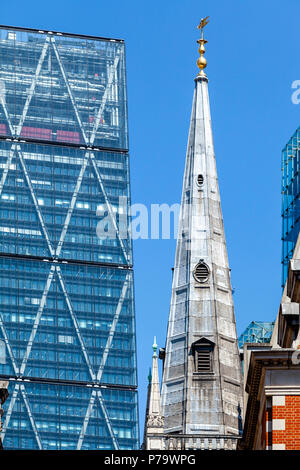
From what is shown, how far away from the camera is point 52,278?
611 feet

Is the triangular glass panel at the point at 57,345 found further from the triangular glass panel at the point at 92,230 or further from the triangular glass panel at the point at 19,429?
the triangular glass panel at the point at 92,230

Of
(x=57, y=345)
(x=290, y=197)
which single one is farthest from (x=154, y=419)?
(x=57, y=345)

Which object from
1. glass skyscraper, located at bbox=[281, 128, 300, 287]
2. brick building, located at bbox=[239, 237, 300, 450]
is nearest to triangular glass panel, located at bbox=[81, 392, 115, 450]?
glass skyscraper, located at bbox=[281, 128, 300, 287]

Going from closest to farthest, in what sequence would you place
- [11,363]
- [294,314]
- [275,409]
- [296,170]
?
[275,409]
[294,314]
[296,170]
[11,363]

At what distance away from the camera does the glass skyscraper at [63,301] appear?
184 meters

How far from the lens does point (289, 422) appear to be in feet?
106

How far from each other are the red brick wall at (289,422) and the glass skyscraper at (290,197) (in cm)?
4411

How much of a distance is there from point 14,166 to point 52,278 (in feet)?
49.9

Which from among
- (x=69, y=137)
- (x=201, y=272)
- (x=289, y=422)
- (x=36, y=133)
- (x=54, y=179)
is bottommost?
(x=289, y=422)

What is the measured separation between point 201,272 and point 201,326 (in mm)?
3450

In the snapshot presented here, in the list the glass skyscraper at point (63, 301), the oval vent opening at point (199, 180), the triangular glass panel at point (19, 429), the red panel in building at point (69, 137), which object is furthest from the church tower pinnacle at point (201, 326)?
the red panel in building at point (69, 137)

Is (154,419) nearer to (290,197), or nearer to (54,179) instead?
A: (290,197)

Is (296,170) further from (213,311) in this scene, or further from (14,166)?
(14,166)

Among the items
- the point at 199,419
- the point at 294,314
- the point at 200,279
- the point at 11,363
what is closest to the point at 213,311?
the point at 200,279
